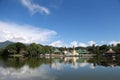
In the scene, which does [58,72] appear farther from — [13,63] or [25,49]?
[25,49]

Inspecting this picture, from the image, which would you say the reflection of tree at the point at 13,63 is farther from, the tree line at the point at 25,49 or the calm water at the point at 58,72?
the tree line at the point at 25,49

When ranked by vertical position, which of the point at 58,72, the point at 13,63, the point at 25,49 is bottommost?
the point at 58,72

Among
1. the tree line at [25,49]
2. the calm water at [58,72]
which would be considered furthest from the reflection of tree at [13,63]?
the tree line at [25,49]

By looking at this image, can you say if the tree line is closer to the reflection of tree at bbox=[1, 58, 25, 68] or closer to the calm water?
the reflection of tree at bbox=[1, 58, 25, 68]

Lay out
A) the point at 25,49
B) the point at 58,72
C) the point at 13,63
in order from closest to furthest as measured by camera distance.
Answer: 1. the point at 58,72
2. the point at 13,63
3. the point at 25,49

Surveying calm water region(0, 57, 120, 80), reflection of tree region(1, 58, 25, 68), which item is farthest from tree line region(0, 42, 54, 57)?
calm water region(0, 57, 120, 80)

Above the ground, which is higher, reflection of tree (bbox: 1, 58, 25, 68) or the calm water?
reflection of tree (bbox: 1, 58, 25, 68)

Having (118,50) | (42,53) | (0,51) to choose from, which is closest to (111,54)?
(118,50)

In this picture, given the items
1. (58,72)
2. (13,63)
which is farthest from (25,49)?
(58,72)

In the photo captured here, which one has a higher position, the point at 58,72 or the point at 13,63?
the point at 13,63

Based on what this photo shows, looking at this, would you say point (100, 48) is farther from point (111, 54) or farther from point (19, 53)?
point (19, 53)

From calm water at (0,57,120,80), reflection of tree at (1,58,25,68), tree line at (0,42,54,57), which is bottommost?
calm water at (0,57,120,80)

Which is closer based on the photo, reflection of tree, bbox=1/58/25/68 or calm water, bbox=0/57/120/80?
calm water, bbox=0/57/120/80

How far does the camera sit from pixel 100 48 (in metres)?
85.9
